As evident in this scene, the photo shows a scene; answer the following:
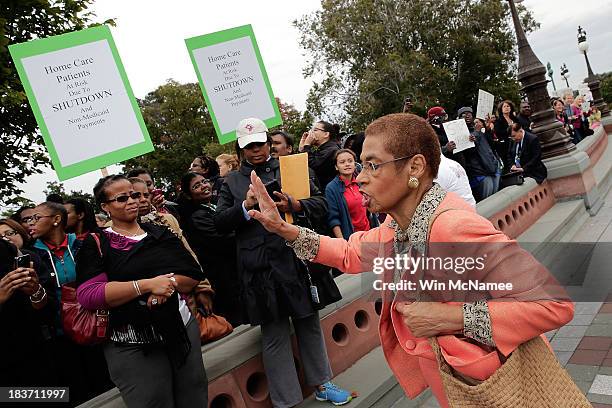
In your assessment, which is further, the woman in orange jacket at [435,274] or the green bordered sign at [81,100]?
the green bordered sign at [81,100]

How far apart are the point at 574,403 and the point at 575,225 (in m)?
7.12

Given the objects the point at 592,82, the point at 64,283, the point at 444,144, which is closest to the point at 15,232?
the point at 64,283

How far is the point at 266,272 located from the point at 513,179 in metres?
6.07

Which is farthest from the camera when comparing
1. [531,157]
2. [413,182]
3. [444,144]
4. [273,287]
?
[531,157]

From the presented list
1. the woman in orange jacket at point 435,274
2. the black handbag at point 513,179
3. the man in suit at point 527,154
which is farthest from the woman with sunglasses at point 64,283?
the man in suit at point 527,154

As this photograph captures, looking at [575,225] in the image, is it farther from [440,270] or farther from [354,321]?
[440,270]

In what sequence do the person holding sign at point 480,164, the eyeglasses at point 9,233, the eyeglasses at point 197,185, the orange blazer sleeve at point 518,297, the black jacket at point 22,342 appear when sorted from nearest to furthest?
the orange blazer sleeve at point 518,297 < the black jacket at point 22,342 < the eyeglasses at point 9,233 < the eyeglasses at point 197,185 < the person holding sign at point 480,164

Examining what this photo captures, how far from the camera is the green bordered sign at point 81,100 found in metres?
3.58

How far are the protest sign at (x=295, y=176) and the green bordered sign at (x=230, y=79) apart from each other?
167cm

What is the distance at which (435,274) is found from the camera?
5.55ft

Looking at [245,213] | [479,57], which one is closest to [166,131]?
[479,57]

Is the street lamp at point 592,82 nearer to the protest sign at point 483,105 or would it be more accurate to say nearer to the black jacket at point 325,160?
the protest sign at point 483,105

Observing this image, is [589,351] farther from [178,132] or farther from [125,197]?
[178,132]

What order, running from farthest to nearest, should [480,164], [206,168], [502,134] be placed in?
[502,134] → [480,164] → [206,168]
